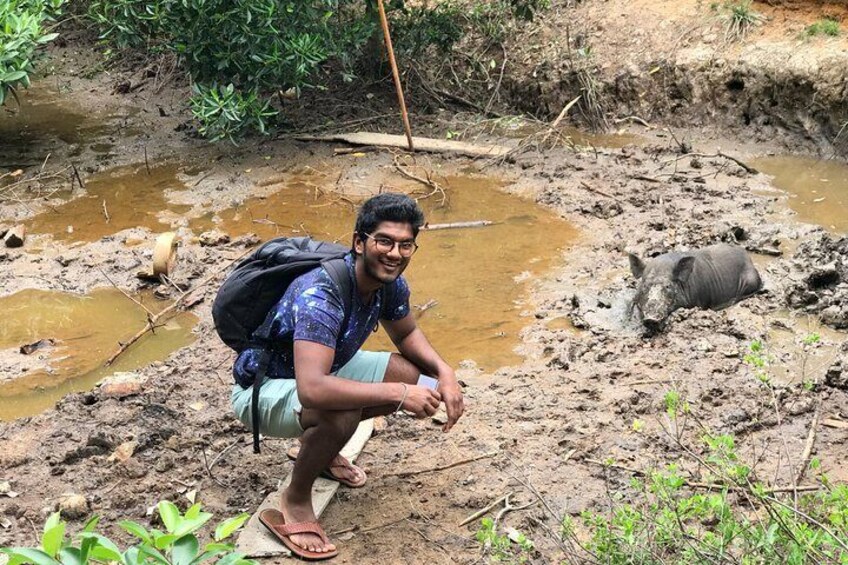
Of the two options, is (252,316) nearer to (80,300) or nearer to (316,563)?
(316,563)

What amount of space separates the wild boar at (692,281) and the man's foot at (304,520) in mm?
3272

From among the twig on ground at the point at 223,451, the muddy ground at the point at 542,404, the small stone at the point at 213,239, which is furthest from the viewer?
the small stone at the point at 213,239

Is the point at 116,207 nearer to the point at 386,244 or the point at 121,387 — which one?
the point at 121,387

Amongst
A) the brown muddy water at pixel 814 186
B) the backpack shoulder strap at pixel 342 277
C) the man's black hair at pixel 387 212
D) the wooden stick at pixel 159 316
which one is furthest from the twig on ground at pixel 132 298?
the brown muddy water at pixel 814 186

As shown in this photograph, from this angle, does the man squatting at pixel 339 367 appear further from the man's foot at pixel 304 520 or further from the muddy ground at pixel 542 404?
the muddy ground at pixel 542 404

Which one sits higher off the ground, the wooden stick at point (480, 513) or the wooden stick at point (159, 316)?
the wooden stick at point (480, 513)

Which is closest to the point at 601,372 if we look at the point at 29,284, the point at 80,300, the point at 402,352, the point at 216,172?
the point at 402,352

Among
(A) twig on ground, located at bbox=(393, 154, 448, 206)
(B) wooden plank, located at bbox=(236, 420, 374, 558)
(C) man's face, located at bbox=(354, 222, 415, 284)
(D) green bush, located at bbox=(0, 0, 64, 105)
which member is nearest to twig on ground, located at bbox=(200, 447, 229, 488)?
(B) wooden plank, located at bbox=(236, 420, 374, 558)

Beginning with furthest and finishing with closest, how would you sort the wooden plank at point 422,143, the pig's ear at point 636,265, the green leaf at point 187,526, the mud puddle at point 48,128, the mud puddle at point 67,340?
the mud puddle at point 48,128
the wooden plank at point 422,143
the pig's ear at point 636,265
the mud puddle at point 67,340
the green leaf at point 187,526

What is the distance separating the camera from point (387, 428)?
5621mm

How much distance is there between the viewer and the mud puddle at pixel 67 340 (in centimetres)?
650

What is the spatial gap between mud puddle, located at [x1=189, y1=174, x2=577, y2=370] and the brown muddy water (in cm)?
240

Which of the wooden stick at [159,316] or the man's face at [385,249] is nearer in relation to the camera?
the man's face at [385,249]

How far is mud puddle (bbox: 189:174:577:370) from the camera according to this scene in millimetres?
7137
